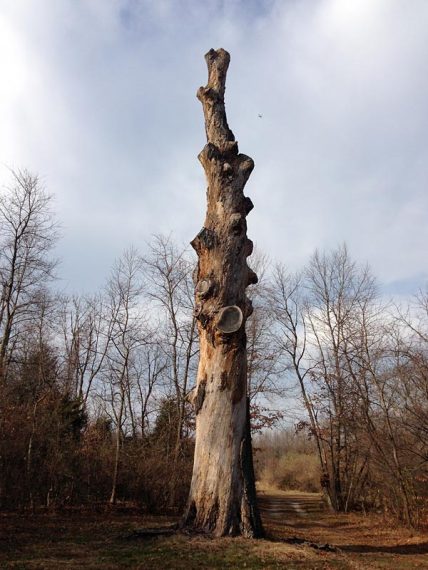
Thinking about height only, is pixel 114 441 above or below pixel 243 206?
below

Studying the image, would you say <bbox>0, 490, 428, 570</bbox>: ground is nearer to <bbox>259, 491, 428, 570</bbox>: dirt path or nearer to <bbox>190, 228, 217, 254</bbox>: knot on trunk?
<bbox>259, 491, 428, 570</bbox>: dirt path

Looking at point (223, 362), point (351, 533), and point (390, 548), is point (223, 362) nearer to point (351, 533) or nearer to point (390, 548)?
point (390, 548)

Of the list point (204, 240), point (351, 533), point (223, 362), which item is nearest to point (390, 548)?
point (351, 533)

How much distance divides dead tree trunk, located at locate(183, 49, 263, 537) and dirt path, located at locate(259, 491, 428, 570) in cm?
188

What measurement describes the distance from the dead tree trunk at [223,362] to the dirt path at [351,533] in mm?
1876

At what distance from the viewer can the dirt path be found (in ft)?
24.9

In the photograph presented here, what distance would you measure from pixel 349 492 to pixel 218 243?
16640 millimetres

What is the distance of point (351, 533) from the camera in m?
13.4

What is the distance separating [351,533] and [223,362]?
9079mm

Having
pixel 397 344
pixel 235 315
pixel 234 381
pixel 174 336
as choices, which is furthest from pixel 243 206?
pixel 174 336

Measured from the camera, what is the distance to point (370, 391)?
16922 mm

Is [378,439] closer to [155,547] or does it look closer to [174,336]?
[174,336]

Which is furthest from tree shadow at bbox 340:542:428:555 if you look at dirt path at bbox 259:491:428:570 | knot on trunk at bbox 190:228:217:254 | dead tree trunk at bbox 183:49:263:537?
knot on trunk at bbox 190:228:217:254

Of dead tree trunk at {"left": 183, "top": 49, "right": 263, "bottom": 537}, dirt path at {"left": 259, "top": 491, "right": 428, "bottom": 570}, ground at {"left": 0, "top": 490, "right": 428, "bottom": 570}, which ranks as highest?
dead tree trunk at {"left": 183, "top": 49, "right": 263, "bottom": 537}
